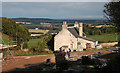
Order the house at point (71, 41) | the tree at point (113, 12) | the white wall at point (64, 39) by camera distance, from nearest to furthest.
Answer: the tree at point (113, 12), the house at point (71, 41), the white wall at point (64, 39)

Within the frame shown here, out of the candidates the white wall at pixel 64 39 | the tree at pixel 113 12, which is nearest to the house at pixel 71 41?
the white wall at pixel 64 39

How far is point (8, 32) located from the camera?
142 ft

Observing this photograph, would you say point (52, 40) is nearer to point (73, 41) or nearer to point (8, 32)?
point (73, 41)

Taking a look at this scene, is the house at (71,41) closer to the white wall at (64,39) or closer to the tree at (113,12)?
the white wall at (64,39)

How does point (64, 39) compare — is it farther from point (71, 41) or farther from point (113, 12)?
point (113, 12)

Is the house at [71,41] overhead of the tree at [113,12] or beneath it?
beneath

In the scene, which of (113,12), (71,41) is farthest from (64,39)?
(113,12)

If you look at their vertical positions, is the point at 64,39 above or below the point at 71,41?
above

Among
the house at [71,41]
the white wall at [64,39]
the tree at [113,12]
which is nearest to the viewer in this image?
the tree at [113,12]

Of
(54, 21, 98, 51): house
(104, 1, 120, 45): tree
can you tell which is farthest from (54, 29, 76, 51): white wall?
(104, 1, 120, 45): tree

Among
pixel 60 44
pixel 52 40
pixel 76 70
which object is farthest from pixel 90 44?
pixel 76 70

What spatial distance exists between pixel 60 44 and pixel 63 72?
58.6 feet

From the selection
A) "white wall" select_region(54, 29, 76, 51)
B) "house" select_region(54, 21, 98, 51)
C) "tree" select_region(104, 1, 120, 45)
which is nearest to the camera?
"tree" select_region(104, 1, 120, 45)

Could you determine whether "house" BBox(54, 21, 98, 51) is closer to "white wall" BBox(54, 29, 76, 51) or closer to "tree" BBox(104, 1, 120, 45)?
"white wall" BBox(54, 29, 76, 51)
